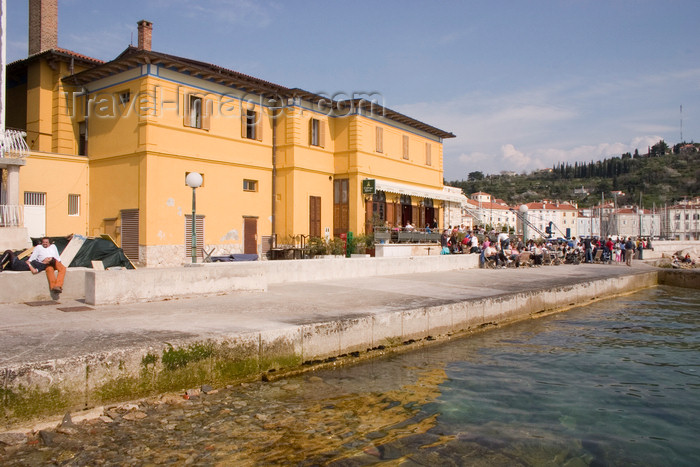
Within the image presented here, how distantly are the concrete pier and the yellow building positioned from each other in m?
9.66

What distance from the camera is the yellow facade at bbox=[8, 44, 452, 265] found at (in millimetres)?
18719

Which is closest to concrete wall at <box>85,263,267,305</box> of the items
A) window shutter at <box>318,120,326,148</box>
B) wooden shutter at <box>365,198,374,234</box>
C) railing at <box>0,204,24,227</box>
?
railing at <box>0,204,24,227</box>

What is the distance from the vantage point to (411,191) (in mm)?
27359

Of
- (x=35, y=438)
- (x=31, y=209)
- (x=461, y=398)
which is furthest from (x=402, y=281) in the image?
(x=31, y=209)

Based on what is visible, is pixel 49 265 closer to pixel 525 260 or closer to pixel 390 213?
pixel 525 260

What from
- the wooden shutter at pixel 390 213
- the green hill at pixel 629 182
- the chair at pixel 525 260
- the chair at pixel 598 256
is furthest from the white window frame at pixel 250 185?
the green hill at pixel 629 182

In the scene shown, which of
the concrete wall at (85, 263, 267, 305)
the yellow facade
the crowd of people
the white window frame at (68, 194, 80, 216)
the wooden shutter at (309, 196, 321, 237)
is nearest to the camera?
the concrete wall at (85, 263, 267, 305)

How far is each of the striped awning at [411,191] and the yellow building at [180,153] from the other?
184mm

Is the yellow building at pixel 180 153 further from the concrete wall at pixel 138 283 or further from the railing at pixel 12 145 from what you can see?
the concrete wall at pixel 138 283

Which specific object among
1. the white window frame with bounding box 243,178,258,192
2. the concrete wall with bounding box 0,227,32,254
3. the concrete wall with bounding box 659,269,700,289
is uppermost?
the white window frame with bounding box 243,178,258,192

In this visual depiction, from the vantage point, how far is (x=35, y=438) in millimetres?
4621

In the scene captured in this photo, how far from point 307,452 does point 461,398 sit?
2.49m

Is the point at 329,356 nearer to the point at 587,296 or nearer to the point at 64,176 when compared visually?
the point at 587,296

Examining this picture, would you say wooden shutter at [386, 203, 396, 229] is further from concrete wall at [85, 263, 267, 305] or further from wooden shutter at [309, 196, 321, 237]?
concrete wall at [85, 263, 267, 305]
